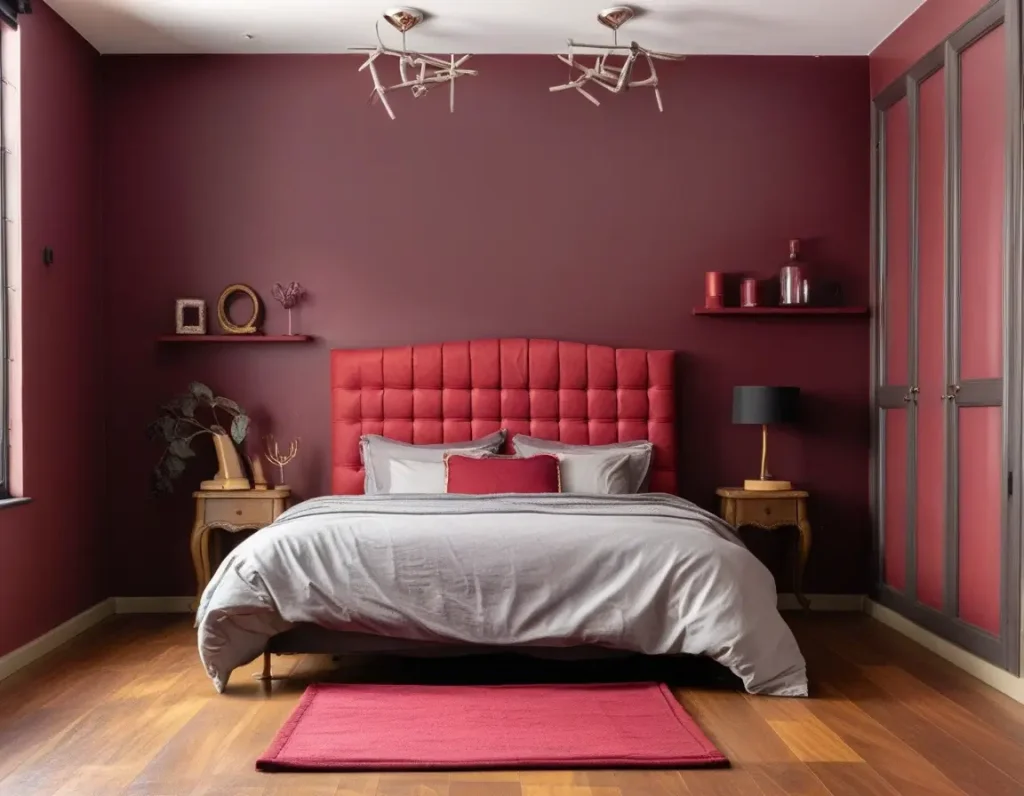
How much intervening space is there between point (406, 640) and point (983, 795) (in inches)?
80.9

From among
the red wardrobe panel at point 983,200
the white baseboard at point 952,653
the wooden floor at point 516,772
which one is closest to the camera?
the wooden floor at point 516,772

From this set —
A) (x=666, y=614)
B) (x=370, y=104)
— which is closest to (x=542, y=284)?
(x=370, y=104)

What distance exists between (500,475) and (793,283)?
1943 millimetres

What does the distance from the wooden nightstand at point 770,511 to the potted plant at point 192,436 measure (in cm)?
252

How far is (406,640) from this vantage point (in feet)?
13.3

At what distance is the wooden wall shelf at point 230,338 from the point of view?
560 centimetres

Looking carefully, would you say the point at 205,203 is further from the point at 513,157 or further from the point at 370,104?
the point at 513,157

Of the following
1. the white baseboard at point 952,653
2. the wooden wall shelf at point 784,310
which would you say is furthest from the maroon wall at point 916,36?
the white baseboard at point 952,653

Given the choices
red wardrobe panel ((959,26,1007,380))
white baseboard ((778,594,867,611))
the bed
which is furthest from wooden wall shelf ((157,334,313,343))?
red wardrobe panel ((959,26,1007,380))

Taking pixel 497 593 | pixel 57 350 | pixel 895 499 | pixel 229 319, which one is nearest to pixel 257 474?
pixel 229 319

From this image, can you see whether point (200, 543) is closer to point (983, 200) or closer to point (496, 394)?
point (496, 394)

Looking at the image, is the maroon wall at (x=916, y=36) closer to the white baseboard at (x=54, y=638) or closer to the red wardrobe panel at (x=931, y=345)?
the red wardrobe panel at (x=931, y=345)

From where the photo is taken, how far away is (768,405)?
17.6ft

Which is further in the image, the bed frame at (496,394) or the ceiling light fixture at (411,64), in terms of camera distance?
the bed frame at (496,394)
